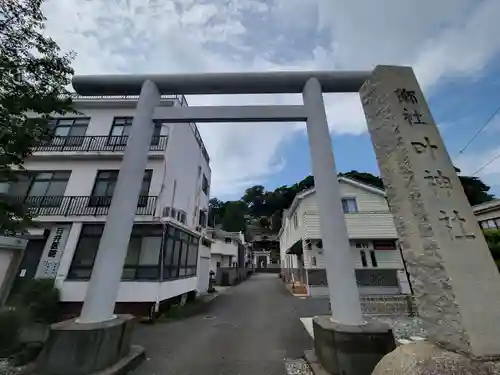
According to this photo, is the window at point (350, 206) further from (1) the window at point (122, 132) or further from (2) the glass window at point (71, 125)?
(2) the glass window at point (71, 125)

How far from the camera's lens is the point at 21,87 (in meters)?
4.10

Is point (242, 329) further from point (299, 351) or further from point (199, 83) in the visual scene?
point (199, 83)

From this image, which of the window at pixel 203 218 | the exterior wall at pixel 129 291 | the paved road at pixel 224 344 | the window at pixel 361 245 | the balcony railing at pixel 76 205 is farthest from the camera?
the window at pixel 203 218

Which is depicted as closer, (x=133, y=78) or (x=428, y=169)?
(x=428, y=169)

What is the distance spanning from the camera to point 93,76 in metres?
4.60

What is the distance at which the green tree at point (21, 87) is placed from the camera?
3.93 m

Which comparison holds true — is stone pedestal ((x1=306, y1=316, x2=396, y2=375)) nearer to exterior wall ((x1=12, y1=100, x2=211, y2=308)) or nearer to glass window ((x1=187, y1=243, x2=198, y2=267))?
exterior wall ((x1=12, y1=100, x2=211, y2=308))

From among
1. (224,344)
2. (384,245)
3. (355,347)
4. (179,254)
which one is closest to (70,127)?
(179,254)

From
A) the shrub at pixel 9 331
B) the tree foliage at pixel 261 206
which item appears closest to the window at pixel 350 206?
the shrub at pixel 9 331

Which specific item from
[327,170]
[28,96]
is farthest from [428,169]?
[28,96]

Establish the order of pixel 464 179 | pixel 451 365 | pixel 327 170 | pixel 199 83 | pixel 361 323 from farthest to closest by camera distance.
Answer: pixel 464 179 → pixel 199 83 → pixel 327 170 → pixel 361 323 → pixel 451 365

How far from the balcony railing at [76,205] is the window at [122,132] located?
236 centimetres

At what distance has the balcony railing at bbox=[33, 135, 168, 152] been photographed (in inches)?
366

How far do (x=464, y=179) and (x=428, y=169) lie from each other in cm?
2642
